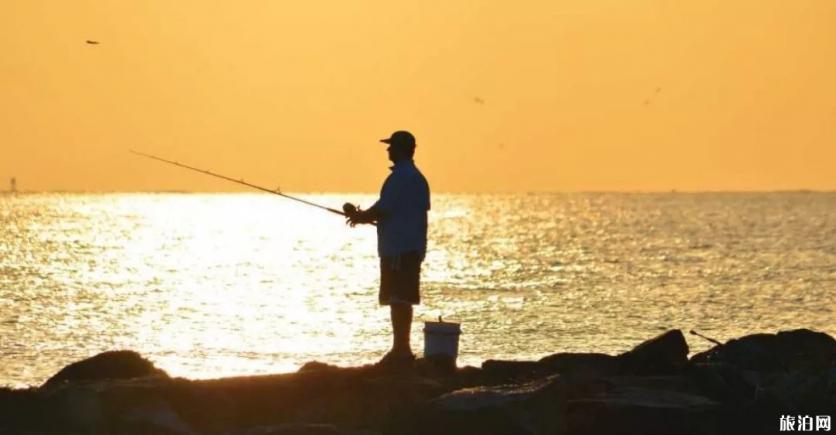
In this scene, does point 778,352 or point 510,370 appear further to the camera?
point 778,352

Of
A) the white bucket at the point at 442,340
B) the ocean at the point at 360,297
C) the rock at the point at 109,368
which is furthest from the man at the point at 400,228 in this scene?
the ocean at the point at 360,297

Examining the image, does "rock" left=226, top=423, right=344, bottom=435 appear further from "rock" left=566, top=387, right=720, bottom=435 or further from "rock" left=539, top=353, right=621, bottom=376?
"rock" left=539, top=353, right=621, bottom=376

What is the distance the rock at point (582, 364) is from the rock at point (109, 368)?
3.32m

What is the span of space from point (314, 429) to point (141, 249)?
257ft

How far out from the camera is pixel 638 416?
12.4m

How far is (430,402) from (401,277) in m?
1.58

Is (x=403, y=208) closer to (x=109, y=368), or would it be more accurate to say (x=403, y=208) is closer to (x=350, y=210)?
(x=350, y=210)

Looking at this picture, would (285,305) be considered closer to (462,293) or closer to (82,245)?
(462,293)

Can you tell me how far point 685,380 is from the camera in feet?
45.6

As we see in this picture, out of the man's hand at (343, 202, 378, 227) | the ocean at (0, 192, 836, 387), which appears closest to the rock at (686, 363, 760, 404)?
the man's hand at (343, 202, 378, 227)

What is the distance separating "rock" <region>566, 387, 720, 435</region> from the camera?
12352mm

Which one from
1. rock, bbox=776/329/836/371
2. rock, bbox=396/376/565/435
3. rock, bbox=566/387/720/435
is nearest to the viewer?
rock, bbox=396/376/565/435

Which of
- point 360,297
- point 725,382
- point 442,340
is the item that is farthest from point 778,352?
point 360,297

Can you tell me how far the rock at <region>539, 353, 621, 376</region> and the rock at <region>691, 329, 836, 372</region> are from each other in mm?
1242
